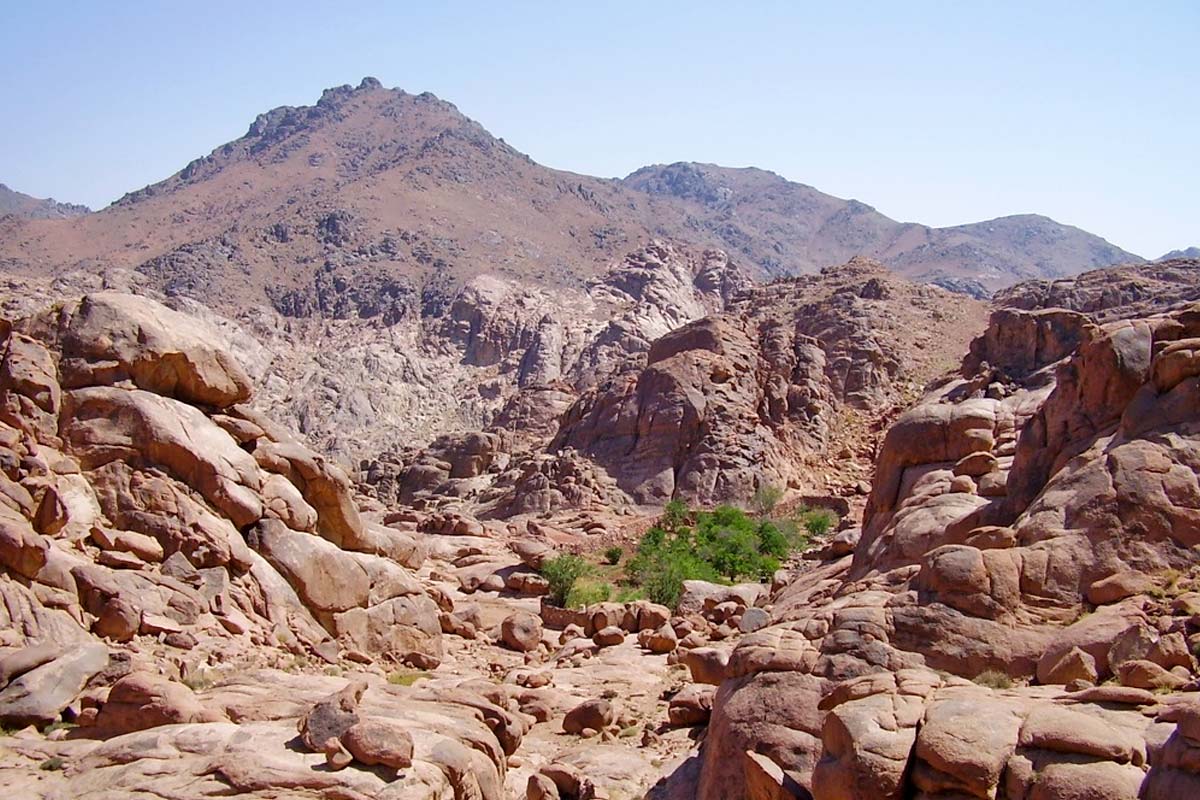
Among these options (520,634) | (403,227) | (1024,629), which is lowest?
(520,634)

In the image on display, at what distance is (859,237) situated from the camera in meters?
173

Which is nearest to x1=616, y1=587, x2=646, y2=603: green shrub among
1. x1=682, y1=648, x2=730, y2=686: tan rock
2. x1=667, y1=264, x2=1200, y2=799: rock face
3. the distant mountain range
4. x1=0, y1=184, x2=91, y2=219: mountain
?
x1=682, y1=648, x2=730, y2=686: tan rock

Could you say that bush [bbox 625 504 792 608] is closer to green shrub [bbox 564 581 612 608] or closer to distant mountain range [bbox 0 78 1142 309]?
green shrub [bbox 564 581 612 608]

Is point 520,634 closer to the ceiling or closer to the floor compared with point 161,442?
closer to the floor

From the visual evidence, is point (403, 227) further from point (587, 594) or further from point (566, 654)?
point (566, 654)

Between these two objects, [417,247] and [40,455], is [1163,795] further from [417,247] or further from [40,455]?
[417,247]

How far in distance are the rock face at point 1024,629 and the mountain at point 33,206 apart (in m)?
171

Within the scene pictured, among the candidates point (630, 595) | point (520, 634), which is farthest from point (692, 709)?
point (630, 595)

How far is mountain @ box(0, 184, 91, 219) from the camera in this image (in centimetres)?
16338

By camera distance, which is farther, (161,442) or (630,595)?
(630,595)

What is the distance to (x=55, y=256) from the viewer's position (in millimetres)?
94000

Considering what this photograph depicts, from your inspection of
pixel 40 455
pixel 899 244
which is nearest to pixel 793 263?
pixel 899 244

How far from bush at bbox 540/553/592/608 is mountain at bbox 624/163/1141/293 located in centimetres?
11288

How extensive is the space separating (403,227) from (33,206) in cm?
10221
